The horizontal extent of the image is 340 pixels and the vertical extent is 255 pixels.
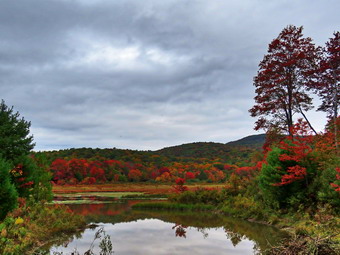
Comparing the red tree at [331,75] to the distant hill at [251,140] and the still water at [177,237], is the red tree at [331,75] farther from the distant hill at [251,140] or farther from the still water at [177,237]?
the distant hill at [251,140]

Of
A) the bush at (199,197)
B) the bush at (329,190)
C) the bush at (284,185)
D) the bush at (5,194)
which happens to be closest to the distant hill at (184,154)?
the bush at (199,197)

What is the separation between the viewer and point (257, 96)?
29969 mm

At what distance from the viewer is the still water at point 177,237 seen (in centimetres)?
1559

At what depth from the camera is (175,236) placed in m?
19.5

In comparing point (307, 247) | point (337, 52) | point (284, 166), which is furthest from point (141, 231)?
point (337, 52)

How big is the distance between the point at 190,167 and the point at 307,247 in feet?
308

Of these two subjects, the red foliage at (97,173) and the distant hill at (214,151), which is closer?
the red foliage at (97,173)

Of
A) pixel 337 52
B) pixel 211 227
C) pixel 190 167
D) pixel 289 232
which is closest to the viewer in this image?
pixel 289 232

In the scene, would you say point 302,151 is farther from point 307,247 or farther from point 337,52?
point 307,247

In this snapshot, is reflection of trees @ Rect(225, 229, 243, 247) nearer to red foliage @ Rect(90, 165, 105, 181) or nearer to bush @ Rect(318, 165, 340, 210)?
bush @ Rect(318, 165, 340, 210)

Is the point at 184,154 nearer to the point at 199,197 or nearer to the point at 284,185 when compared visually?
the point at 199,197

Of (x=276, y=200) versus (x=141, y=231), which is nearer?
(x=141, y=231)

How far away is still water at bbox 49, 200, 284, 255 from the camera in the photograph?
1559cm

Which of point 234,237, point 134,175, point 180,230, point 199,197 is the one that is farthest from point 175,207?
point 134,175
